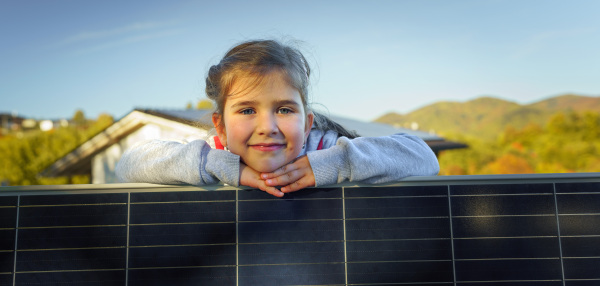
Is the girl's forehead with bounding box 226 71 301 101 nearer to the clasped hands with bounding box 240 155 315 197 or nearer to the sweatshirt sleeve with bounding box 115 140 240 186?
the sweatshirt sleeve with bounding box 115 140 240 186

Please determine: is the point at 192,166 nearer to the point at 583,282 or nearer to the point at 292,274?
the point at 292,274

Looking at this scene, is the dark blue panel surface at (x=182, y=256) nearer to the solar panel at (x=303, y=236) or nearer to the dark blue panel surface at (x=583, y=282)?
the solar panel at (x=303, y=236)

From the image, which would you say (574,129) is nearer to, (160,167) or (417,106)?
(417,106)

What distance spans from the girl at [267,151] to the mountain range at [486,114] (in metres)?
68.2

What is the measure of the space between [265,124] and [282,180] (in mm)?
328

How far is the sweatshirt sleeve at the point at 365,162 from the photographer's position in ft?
8.38

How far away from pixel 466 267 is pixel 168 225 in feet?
5.60

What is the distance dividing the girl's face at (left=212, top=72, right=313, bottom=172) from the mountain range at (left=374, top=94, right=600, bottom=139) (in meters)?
68.3

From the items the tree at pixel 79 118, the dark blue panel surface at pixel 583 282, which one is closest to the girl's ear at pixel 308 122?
the dark blue panel surface at pixel 583 282

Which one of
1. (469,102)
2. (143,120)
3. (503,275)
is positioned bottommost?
(503,275)

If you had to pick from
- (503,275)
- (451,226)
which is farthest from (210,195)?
(503,275)

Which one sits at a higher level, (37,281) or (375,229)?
(375,229)

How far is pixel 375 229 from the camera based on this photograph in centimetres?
261

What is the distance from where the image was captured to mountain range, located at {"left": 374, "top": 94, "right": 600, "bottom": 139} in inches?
2803
